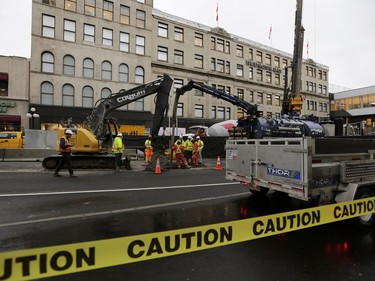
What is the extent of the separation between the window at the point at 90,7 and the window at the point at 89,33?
4.97 feet

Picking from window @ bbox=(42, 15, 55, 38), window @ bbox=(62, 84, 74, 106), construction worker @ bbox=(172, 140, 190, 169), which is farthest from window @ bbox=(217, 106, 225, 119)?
construction worker @ bbox=(172, 140, 190, 169)

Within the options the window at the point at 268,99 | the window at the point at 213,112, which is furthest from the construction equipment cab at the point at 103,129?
the window at the point at 268,99

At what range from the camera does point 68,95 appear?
31359mm

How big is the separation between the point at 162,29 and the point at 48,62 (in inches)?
612

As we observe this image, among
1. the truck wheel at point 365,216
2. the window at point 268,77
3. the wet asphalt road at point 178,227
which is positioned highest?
the window at point 268,77

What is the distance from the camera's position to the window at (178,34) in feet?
128

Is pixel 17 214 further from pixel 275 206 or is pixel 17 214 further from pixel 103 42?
pixel 103 42

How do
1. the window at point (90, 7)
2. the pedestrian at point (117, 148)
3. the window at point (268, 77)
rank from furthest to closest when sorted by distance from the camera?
the window at point (268, 77)
the window at point (90, 7)
the pedestrian at point (117, 148)

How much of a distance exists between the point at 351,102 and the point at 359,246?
67.1m

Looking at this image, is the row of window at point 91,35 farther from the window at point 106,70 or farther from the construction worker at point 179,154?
the construction worker at point 179,154

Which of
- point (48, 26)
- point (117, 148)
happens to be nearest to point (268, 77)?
point (48, 26)

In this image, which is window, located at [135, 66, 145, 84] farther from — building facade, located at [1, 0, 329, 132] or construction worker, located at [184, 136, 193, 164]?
construction worker, located at [184, 136, 193, 164]

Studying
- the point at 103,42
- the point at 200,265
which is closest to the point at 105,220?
the point at 200,265

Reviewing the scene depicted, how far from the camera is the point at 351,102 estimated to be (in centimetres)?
6172
